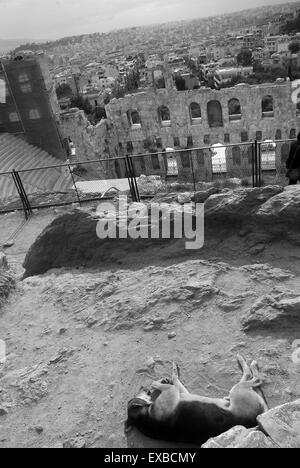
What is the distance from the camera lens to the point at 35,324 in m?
5.06

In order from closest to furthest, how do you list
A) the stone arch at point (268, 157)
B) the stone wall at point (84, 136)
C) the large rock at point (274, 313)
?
the large rock at point (274, 313), the stone arch at point (268, 157), the stone wall at point (84, 136)

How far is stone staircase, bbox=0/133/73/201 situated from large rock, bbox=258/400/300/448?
13.6m

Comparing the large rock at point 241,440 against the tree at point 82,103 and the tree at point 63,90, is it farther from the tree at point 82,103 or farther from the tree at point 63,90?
the tree at point 63,90

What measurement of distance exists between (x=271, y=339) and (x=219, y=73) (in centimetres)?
7108

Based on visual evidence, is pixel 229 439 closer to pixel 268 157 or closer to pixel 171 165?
pixel 268 157

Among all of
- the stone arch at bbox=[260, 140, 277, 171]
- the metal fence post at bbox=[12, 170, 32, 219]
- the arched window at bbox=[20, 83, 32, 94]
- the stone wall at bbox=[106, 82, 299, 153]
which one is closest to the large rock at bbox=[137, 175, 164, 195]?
the metal fence post at bbox=[12, 170, 32, 219]

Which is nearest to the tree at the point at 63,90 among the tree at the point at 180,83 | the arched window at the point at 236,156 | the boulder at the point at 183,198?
the tree at the point at 180,83

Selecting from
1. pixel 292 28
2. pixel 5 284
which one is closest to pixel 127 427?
pixel 5 284

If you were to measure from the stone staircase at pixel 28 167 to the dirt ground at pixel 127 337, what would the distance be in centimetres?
1057

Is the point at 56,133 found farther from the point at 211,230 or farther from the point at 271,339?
the point at 271,339

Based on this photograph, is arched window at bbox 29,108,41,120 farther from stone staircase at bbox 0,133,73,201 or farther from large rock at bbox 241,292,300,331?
large rock at bbox 241,292,300,331

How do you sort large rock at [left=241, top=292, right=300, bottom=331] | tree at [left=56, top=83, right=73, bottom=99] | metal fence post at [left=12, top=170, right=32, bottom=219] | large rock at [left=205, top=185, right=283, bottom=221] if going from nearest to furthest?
1. large rock at [left=241, top=292, right=300, bottom=331]
2. large rock at [left=205, top=185, right=283, bottom=221]
3. metal fence post at [left=12, top=170, right=32, bottom=219]
4. tree at [left=56, top=83, right=73, bottom=99]

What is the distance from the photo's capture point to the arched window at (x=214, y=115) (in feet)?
91.9

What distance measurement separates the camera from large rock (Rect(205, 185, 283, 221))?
213 inches
